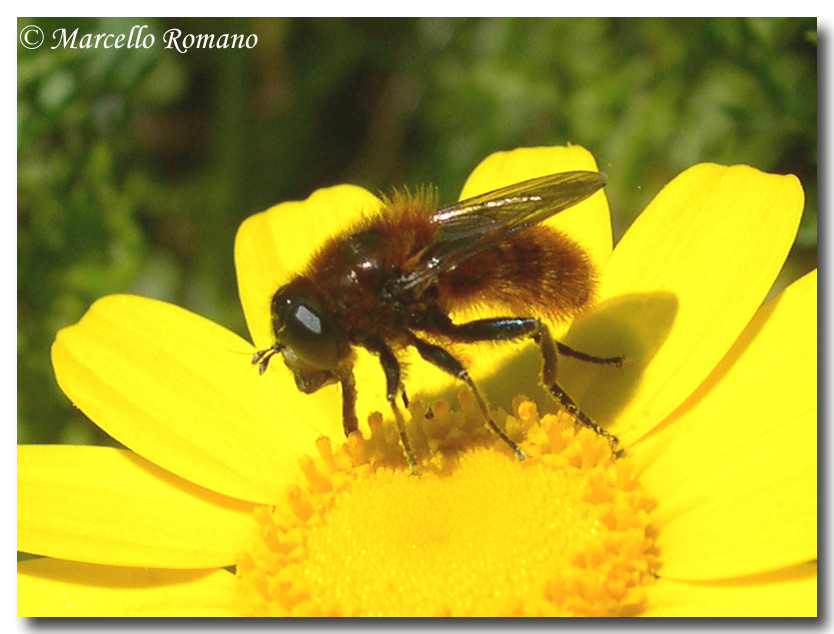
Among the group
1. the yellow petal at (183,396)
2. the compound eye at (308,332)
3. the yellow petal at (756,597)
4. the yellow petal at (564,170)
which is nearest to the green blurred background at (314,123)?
the yellow petal at (564,170)

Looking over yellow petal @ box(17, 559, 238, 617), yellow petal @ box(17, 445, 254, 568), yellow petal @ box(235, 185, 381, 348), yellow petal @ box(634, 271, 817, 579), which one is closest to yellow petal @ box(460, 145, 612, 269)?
yellow petal @ box(235, 185, 381, 348)

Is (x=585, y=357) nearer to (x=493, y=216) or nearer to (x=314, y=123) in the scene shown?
(x=493, y=216)

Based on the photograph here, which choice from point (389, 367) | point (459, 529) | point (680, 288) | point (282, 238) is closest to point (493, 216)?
point (389, 367)

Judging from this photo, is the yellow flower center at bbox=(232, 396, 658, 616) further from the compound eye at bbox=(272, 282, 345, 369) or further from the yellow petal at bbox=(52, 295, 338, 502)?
the compound eye at bbox=(272, 282, 345, 369)

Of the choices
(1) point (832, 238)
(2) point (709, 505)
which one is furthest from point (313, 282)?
(1) point (832, 238)

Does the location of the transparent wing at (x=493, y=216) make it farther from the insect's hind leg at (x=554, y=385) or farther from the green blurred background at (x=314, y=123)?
the green blurred background at (x=314, y=123)

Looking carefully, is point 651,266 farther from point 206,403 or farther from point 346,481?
point 206,403
